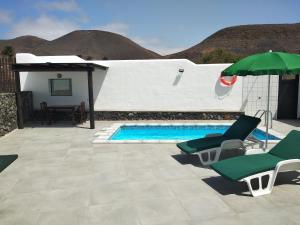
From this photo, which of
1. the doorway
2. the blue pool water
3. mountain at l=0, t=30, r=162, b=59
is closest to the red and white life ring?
the doorway

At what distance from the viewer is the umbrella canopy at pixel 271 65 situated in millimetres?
6273

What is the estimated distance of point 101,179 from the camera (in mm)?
6512

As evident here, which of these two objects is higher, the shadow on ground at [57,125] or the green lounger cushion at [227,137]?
the green lounger cushion at [227,137]

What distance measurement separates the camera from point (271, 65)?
650 centimetres

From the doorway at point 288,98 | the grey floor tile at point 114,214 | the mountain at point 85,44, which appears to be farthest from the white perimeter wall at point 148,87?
the mountain at point 85,44

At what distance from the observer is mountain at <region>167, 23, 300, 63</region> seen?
7019cm

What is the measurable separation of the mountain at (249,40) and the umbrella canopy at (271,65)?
6324 centimetres

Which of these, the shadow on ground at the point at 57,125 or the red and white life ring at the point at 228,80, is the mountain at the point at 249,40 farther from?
the shadow on ground at the point at 57,125

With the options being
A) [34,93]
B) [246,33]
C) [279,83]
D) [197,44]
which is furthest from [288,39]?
[34,93]

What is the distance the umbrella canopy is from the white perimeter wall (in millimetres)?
8308

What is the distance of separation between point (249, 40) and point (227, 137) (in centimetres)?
7361

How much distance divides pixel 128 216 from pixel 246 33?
3193 inches

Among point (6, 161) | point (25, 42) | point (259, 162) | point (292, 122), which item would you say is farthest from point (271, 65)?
point (25, 42)

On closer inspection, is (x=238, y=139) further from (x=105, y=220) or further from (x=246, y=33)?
(x=246, y=33)
